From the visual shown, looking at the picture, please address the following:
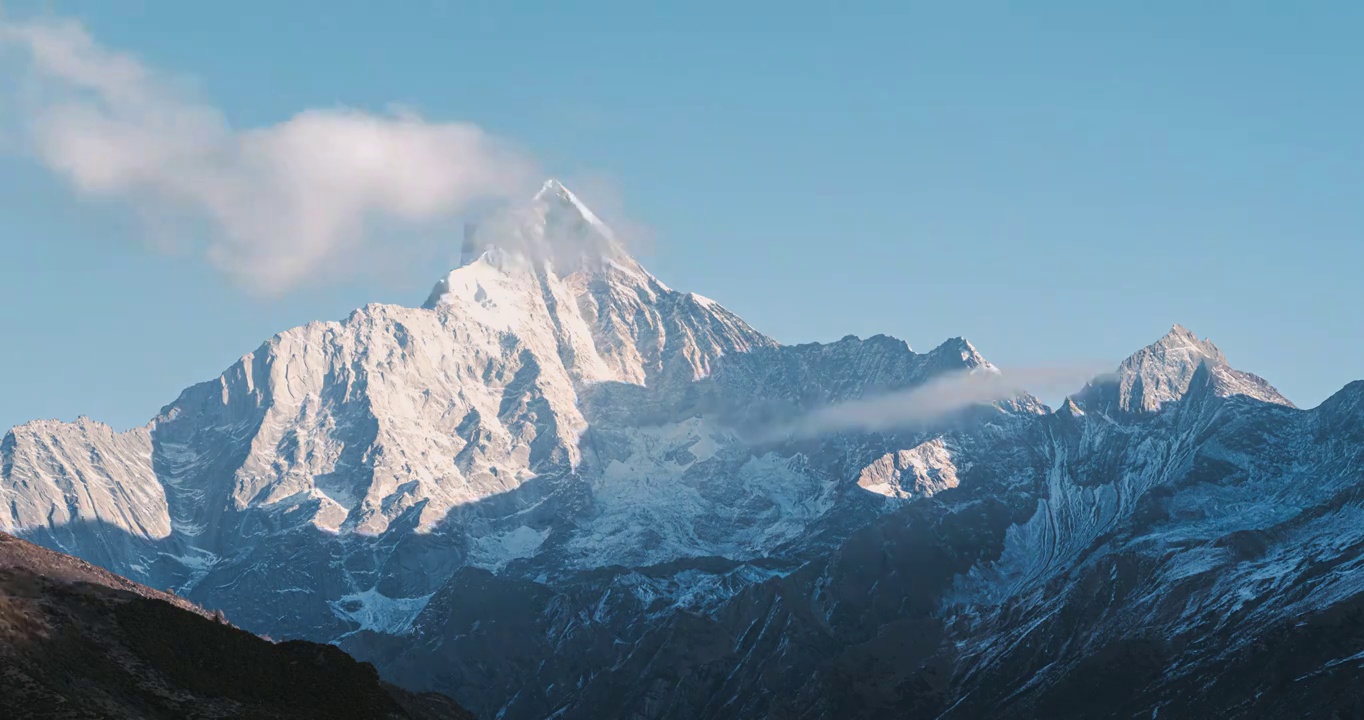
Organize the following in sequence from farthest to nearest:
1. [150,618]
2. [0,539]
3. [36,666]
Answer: [0,539] → [150,618] → [36,666]

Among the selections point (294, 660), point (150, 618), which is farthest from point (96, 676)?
point (294, 660)

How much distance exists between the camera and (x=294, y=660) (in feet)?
635

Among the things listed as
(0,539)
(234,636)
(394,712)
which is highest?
(0,539)

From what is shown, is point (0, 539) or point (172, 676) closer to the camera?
point (172, 676)

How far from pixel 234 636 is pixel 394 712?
20.1m

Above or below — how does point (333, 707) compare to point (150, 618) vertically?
below

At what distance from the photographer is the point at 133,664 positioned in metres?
169

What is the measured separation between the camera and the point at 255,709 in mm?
169750

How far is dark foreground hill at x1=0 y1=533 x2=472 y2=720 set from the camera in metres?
152

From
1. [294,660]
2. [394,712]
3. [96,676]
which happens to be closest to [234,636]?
[294,660]

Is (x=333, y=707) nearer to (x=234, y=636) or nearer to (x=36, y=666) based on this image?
(x=234, y=636)

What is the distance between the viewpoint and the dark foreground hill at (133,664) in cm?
15150

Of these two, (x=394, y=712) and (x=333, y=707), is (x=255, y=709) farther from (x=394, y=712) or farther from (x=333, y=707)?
(x=394, y=712)

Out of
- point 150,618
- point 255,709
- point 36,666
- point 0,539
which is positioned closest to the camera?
point 36,666
